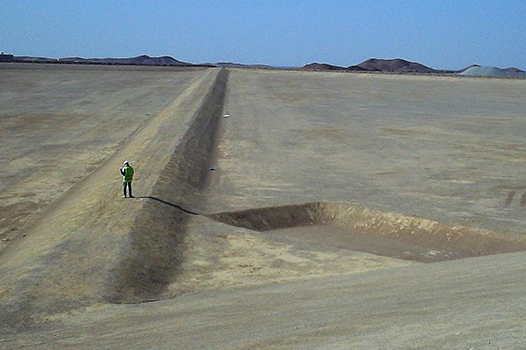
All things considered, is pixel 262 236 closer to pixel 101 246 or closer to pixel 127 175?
pixel 127 175

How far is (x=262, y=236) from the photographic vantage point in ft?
53.1

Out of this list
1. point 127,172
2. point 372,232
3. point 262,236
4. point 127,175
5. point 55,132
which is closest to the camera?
point 262,236

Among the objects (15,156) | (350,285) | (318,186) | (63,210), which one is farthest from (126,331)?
(15,156)

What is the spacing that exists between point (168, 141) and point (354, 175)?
9218 mm

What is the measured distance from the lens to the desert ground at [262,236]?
9.02 meters

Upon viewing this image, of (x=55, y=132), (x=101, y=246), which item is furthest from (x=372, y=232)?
(x=55, y=132)

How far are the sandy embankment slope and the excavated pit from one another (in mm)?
2280

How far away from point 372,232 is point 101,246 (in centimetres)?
695

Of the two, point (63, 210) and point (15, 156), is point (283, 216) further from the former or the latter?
point (15, 156)

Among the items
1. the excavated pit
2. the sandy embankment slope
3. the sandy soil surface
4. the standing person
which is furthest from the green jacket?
the sandy soil surface

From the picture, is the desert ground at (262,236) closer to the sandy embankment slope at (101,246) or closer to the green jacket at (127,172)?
the sandy embankment slope at (101,246)

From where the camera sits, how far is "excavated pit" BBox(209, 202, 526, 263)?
15703mm

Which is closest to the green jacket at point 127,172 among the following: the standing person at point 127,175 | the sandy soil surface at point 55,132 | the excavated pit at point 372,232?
the standing person at point 127,175

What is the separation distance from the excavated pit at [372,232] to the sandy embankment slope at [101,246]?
2.28m
